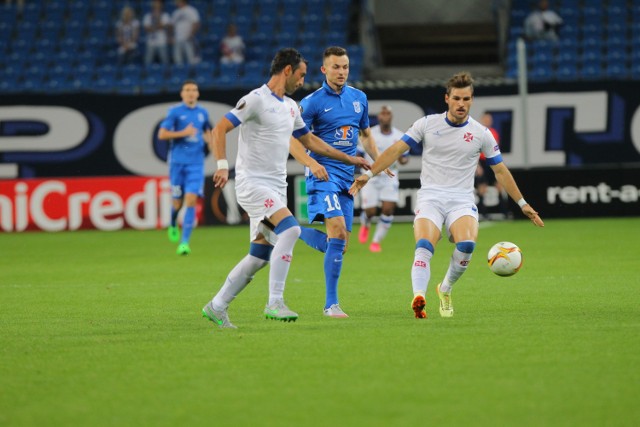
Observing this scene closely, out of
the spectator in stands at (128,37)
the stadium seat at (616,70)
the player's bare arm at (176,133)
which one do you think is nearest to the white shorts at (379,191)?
the player's bare arm at (176,133)

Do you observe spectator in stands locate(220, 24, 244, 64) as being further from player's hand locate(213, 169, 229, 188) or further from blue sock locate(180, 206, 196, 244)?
player's hand locate(213, 169, 229, 188)

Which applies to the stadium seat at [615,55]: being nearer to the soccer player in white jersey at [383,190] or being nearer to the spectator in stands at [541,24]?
the spectator in stands at [541,24]

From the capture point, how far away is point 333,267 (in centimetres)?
975

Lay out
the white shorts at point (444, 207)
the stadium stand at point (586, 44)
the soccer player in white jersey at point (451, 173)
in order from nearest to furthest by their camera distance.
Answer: the soccer player in white jersey at point (451, 173) → the white shorts at point (444, 207) → the stadium stand at point (586, 44)

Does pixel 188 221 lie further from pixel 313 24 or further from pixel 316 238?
pixel 313 24

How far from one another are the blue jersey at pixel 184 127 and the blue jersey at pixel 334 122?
25.8 ft

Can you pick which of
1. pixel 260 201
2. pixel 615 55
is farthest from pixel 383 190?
pixel 615 55

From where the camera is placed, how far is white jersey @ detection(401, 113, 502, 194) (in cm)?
949

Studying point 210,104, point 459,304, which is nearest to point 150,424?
point 459,304

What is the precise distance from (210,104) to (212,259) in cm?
1040

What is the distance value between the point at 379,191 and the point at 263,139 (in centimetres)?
985

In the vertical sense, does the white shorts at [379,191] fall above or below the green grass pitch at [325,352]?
above

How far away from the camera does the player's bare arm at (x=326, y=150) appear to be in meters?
9.34

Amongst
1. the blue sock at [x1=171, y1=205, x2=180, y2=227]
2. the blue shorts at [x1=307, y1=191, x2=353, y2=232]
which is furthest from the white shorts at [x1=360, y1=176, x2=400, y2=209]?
the blue shorts at [x1=307, y1=191, x2=353, y2=232]
